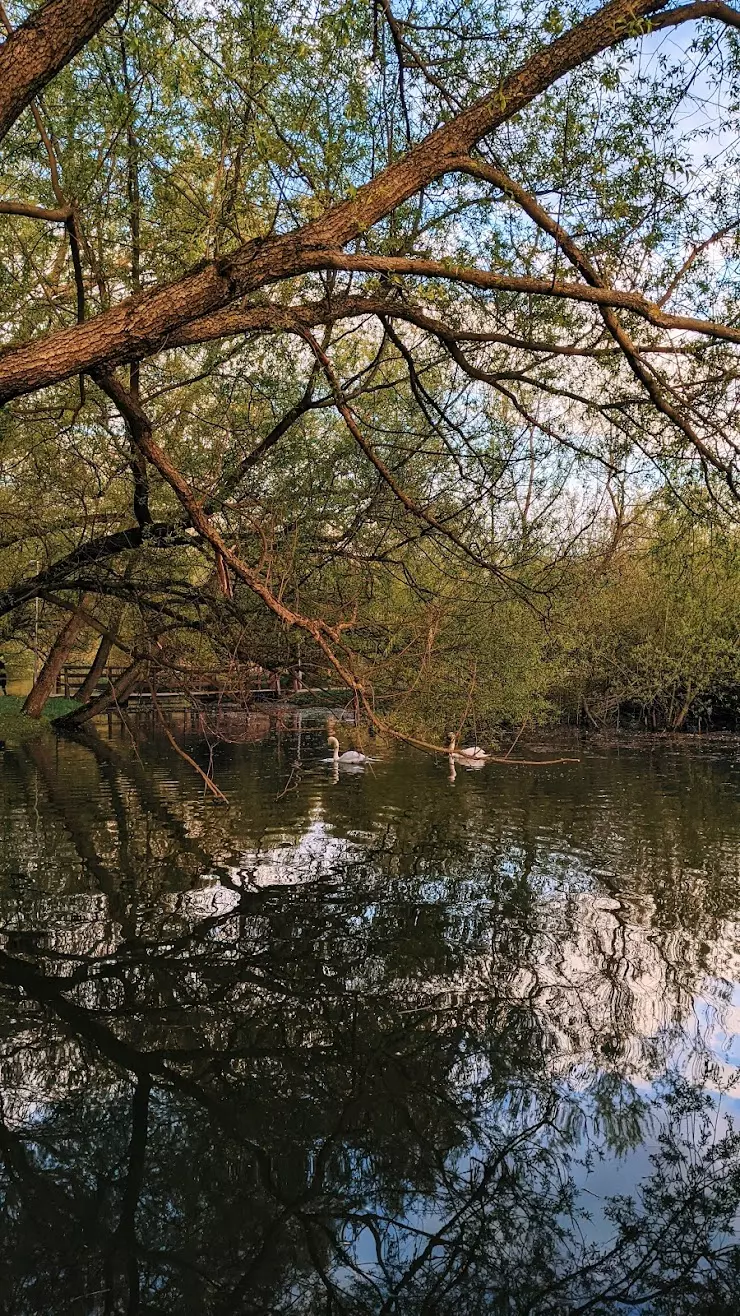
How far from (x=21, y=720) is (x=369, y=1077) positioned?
23.9 m

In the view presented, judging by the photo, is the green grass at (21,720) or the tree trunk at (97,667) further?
the green grass at (21,720)

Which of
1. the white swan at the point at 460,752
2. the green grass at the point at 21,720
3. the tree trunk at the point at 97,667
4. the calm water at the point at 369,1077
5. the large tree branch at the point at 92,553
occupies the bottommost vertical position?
the calm water at the point at 369,1077

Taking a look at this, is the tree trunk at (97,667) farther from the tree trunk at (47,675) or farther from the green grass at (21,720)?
the green grass at (21,720)

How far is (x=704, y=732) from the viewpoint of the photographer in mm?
28781

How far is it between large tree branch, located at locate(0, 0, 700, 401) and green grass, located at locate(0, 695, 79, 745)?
72.0 feet

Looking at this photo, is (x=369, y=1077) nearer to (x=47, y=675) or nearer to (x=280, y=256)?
(x=280, y=256)

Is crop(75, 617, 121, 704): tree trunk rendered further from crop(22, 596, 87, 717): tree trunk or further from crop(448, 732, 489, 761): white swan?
crop(448, 732, 489, 761): white swan

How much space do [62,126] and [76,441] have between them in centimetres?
355

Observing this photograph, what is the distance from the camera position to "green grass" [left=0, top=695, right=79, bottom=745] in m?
25.8

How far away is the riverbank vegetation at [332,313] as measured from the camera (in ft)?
16.3

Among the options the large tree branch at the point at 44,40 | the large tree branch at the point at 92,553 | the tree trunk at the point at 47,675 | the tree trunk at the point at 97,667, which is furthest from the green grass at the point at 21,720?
the large tree branch at the point at 44,40

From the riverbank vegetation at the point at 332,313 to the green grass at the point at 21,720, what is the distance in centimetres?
1496

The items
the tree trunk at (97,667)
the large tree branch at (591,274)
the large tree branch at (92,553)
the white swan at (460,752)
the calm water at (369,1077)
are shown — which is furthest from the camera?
the tree trunk at (97,667)

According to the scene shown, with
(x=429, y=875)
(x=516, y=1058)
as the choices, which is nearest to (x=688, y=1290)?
(x=516, y=1058)
